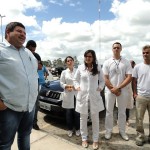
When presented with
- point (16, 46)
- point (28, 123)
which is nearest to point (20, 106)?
point (28, 123)

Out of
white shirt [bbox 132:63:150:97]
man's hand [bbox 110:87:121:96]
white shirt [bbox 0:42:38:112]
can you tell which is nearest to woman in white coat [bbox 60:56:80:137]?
man's hand [bbox 110:87:121:96]

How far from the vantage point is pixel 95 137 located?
453 cm

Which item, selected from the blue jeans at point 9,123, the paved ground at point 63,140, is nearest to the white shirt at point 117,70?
the paved ground at point 63,140

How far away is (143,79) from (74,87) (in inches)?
56.4

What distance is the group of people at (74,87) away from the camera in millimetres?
2633

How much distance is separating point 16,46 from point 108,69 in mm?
2595

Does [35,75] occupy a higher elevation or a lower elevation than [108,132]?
higher

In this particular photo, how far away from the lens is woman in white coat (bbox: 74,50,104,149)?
4.46 metres

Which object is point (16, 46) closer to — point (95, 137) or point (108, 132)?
point (95, 137)

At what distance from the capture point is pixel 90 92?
446 cm

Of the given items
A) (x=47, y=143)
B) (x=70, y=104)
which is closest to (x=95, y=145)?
(x=47, y=143)

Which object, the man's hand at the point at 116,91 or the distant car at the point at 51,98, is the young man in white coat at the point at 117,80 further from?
the distant car at the point at 51,98

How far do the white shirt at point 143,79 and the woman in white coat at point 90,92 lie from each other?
0.75 metres

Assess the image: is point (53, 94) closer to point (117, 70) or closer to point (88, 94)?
point (88, 94)
